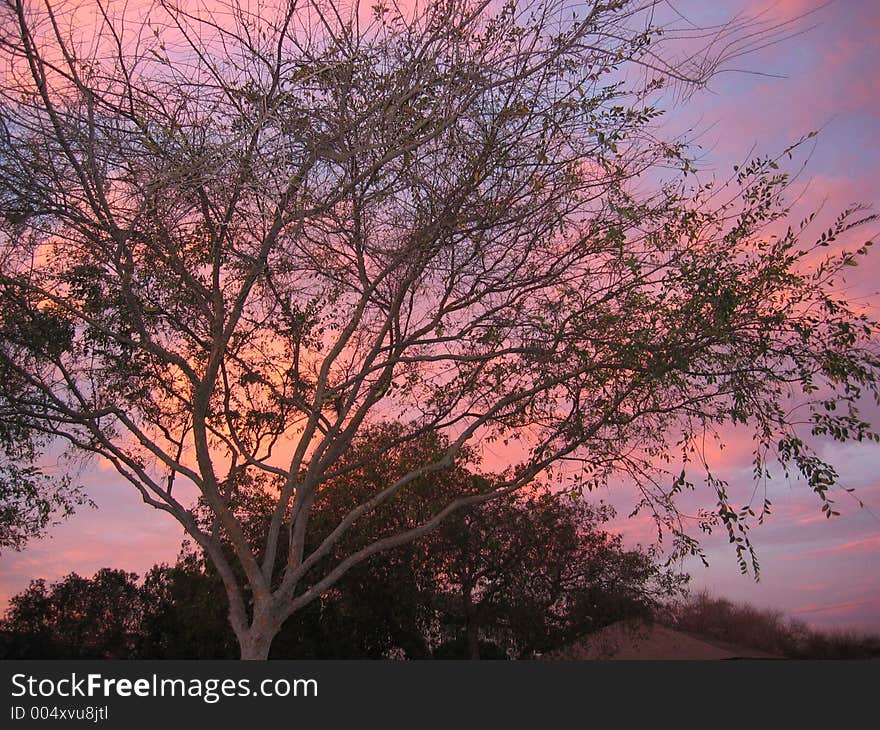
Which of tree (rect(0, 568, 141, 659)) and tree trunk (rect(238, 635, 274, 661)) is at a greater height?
tree (rect(0, 568, 141, 659))

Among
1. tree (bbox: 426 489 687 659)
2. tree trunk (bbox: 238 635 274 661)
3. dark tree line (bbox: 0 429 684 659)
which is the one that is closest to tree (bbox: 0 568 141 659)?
dark tree line (bbox: 0 429 684 659)

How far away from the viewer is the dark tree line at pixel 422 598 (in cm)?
2325

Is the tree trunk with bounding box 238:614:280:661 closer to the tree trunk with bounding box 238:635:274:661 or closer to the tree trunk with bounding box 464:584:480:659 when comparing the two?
the tree trunk with bounding box 238:635:274:661

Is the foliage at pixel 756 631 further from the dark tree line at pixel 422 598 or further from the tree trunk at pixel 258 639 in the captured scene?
the tree trunk at pixel 258 639

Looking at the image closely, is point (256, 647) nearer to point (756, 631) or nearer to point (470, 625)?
point (470, 625)

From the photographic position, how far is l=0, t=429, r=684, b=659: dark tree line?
2325 cm

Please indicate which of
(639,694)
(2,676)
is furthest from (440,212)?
(2,676)

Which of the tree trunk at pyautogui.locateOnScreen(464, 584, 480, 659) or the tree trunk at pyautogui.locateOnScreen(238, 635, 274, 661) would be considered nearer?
the tree trunk at pyautogui.locateOnScreen(238, 635, 274, 661)

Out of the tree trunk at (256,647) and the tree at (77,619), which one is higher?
the tree at (77,619)

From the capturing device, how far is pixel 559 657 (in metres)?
24.4

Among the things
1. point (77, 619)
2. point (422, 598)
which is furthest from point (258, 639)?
point (77, 619)

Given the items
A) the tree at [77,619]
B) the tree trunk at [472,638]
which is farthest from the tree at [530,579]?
the tree at [77,619]

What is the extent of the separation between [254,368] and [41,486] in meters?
5.16

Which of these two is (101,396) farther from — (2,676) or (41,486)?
(2,676)
